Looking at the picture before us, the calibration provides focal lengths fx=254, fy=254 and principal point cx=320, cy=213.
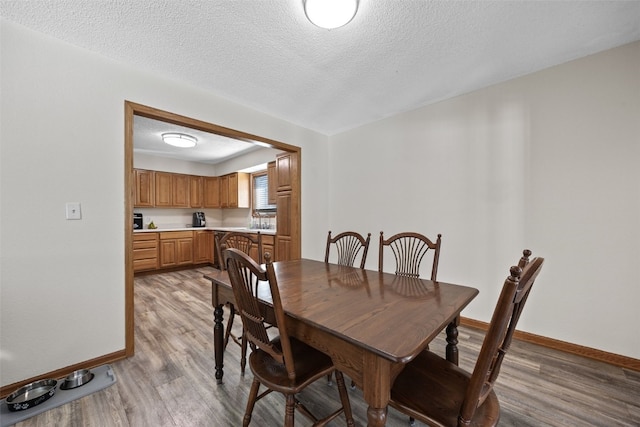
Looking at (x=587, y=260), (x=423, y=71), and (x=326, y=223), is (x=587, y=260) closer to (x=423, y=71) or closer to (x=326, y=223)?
(x=423, y=71)

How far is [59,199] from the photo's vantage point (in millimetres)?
1869

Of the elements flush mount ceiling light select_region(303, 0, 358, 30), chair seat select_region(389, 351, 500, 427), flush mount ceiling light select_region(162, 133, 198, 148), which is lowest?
chair seat select_region(389, 351, 500, 427)

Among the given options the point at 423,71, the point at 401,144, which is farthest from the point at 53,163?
the point at 401,144

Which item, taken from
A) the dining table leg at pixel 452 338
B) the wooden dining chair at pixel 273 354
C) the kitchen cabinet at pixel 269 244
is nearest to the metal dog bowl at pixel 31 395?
the wooden dining chair at pixel 273 354

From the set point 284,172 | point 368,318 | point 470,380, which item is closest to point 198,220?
point 284,172

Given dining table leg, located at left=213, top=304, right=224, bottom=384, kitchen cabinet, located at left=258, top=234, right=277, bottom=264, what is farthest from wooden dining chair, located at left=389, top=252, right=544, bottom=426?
kitchen cabinet, located at left=258, top=234, right=277, bottom=264

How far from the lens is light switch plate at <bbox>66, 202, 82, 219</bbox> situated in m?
1.90

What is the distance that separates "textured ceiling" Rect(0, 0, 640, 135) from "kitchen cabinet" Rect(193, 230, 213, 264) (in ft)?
12.2

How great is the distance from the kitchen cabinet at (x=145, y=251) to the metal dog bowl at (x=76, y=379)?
3235 millimetres

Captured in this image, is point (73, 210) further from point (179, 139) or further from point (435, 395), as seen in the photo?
point (435, 395)

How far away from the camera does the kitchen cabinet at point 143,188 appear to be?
5.03 metres

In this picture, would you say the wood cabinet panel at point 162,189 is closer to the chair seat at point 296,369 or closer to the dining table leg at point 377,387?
the chair seat at point 296,369

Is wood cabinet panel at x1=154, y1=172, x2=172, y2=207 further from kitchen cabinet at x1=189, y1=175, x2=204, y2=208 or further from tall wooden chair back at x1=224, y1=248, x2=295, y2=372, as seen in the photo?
tall wooden chair back at x1=224, y1=248, x2=295, y2=372

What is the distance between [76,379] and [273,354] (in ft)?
5.43
